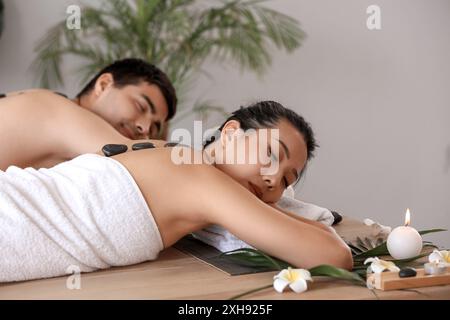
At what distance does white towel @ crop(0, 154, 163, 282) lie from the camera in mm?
1145

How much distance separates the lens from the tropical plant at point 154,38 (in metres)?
2.71

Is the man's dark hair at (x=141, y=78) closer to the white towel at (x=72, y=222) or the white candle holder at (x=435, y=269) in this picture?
the white towel at (x=72, y=222)

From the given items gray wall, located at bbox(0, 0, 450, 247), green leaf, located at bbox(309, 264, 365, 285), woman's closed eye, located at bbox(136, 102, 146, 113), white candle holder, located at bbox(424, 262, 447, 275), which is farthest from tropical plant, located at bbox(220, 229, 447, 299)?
gray wall, located at bbox(0, 0, 450, 247)

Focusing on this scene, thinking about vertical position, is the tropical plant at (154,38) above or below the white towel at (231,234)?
above

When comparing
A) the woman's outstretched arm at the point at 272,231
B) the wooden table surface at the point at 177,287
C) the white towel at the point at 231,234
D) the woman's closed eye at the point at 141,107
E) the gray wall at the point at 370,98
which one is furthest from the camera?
the gray wall at the point at 370,98

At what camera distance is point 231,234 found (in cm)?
137

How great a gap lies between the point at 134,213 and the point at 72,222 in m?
0.11

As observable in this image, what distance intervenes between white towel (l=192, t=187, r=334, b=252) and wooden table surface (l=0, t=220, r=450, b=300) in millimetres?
122

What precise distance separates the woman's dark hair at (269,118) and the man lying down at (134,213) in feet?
0.21

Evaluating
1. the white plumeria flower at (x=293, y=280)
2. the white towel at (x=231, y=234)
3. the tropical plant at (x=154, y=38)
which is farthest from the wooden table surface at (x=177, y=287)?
the tropical plant at (x=154, y=38)

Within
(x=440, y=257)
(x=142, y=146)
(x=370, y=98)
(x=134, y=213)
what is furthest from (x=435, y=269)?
(x=370, y=98)

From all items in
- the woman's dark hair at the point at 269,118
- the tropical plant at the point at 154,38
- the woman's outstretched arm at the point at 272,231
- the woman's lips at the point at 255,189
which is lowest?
the woman's outstretched arm at the point at 272,231
